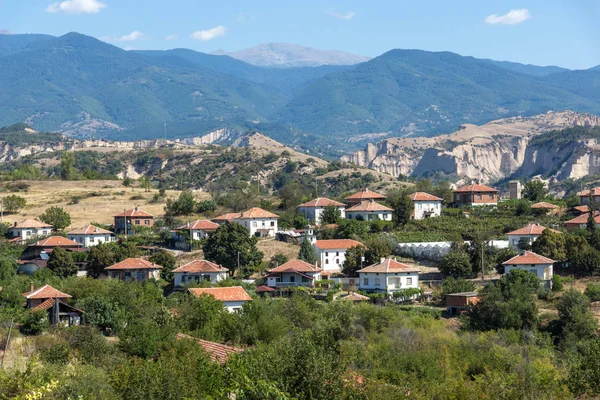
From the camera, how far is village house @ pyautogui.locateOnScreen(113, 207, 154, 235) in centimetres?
7566

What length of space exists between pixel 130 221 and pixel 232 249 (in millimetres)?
17722

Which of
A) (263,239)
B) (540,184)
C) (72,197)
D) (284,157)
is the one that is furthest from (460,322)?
(284,157)

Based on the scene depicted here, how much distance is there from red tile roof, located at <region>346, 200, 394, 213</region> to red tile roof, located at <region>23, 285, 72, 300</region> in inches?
1245

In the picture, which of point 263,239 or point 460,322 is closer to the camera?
point 460,322

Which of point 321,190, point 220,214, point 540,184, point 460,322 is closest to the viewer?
point 460,322

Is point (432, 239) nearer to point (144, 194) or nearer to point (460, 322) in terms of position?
point (460, 322)

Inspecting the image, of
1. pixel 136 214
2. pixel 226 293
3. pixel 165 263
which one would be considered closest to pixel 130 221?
pixel 136 214

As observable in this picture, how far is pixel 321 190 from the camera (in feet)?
390

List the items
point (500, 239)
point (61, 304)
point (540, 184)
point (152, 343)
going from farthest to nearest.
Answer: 1. point (540, 184)
2. point (500, 239)
3. point (61, 304)
4. point (152, 343)

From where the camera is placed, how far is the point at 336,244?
6375 cm

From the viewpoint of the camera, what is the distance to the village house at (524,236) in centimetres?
6259

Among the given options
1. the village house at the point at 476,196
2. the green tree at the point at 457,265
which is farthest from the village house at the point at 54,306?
the village house at the point at 476,196

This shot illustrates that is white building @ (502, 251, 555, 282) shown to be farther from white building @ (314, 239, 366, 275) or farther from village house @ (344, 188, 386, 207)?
village house @ (344, 188, 386, 207)

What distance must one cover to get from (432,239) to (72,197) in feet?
125
